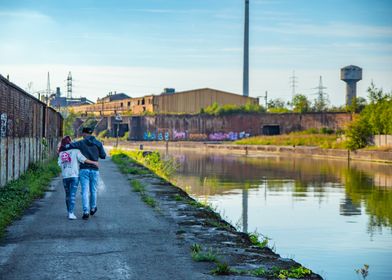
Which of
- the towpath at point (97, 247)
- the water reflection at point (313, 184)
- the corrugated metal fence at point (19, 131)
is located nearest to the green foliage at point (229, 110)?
the water reflection at point (313, 184)

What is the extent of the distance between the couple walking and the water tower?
11264 centimetres

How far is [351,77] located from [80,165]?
373ft

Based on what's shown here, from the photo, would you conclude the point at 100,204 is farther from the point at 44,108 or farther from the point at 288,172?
the point at 288,172

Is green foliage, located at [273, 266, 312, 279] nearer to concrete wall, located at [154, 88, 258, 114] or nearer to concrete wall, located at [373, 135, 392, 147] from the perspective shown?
concrete wall, located at [373, 135, 392, 147]

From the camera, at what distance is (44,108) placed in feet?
109

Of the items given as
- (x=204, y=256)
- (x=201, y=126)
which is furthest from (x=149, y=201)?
(x=201, y=126)

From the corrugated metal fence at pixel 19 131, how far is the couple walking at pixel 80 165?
4.63 metres

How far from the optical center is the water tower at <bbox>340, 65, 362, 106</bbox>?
124 m

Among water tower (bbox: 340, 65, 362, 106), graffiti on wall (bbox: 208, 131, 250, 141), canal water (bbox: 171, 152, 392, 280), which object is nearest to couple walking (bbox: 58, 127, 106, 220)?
canal water (bbox: 171, 152, 392, 280)

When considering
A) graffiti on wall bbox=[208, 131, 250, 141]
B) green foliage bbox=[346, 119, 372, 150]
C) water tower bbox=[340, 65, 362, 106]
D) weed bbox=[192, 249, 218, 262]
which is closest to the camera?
weed bbox=[192, 249, 218, 262]

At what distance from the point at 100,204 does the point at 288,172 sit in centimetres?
2408

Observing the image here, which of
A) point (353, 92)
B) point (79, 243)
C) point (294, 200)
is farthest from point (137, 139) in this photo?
point (79, 243)

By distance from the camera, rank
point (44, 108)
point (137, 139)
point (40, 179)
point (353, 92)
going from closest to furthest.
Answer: point (40, 179) < point (44, 108) < point (137, 139) < point (353, 92)

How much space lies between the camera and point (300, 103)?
103250 mm
